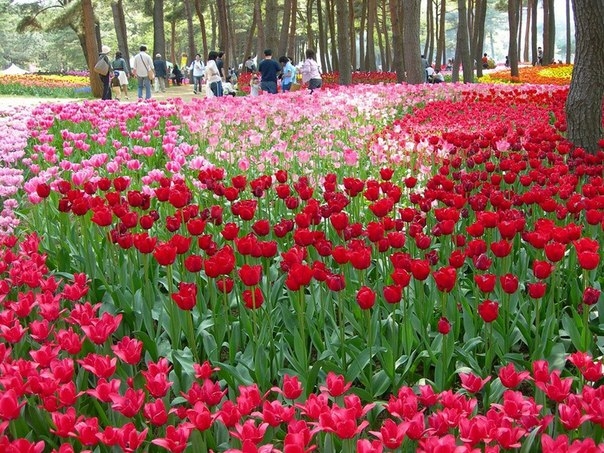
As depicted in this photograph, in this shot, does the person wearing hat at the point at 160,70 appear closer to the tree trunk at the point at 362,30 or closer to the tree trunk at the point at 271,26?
the tree trunk at the point at 271,26

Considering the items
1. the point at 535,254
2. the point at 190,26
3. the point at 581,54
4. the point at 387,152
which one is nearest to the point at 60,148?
the point at 387,152

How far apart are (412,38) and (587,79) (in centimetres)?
1061

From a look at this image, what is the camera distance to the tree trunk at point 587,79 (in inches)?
257

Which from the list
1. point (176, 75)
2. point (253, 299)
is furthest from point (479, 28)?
point (253, 299)

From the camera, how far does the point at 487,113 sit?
10602 mm

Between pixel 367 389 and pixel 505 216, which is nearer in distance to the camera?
pixel 367 389

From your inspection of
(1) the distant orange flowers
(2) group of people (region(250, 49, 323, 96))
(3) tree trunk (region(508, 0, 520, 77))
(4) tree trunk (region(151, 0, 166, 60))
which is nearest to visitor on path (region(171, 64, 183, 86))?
(4) tree trunk (region(151, 0, 166, 60))

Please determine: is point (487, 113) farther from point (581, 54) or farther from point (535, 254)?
point (535, 254)

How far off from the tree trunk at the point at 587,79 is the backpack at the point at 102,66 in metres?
15.0

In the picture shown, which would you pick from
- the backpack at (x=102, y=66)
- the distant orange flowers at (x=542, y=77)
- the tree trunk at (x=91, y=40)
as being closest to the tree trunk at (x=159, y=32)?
the tree trunk at (x=91, y=40)

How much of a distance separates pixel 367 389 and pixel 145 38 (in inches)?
2438

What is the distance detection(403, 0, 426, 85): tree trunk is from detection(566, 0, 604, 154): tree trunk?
10249 millimetres

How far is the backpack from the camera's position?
19391mm

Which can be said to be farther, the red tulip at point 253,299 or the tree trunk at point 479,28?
the tree trunk at point 479,28
